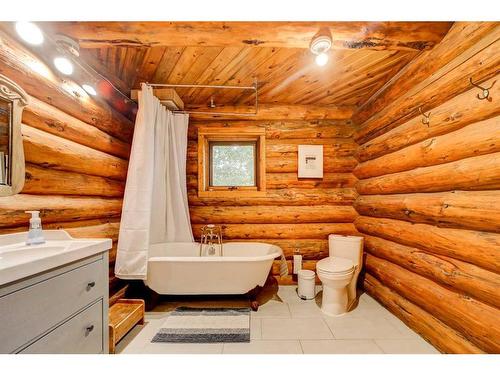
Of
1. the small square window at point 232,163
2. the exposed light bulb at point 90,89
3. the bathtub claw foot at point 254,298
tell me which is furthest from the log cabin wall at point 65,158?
the bathtub claw foot at point 254,298

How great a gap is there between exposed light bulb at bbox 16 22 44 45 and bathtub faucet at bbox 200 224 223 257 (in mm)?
2297

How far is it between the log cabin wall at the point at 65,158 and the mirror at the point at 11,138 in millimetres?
77

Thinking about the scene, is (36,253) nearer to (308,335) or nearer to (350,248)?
(308,335)

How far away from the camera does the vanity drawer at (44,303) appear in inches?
34.8

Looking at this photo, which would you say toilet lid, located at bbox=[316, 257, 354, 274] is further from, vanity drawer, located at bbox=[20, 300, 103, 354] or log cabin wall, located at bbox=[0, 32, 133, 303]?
log cabin wall, located at bbox=[0, 32, 133, 303]

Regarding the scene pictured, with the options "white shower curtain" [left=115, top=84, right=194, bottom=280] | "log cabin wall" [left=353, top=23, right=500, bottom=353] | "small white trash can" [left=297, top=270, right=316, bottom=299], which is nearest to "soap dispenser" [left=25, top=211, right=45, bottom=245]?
"white shower curtain" [left=115, top=84, right=194, bottom=280]

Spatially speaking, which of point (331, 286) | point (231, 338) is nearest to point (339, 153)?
point (331, 286)

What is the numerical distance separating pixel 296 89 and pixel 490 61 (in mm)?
1744

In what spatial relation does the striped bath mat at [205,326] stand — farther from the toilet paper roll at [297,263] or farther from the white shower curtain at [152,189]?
the toilet paper roll at [297,263]

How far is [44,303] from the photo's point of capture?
103 cm

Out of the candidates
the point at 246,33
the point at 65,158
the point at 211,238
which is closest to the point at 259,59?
the point at 246,33

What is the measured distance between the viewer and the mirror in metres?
1.37
